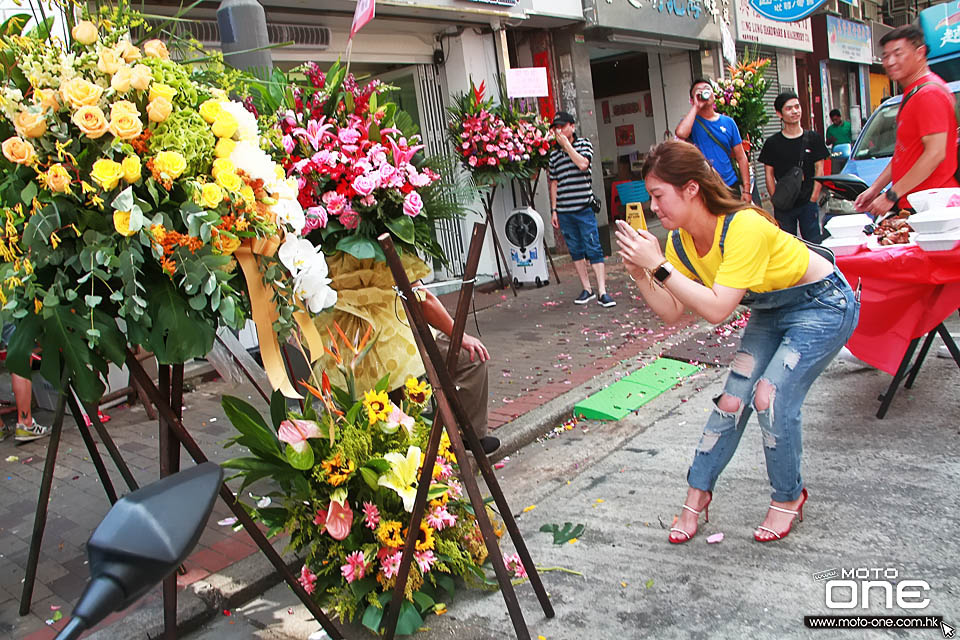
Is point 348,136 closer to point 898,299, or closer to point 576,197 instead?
point 898,299

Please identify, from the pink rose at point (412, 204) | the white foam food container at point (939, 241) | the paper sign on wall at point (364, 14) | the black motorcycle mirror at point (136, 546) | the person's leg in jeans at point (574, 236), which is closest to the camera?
the black motorcycle mirror at point (136, 546)

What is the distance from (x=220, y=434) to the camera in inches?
212

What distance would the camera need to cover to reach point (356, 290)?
3508mm

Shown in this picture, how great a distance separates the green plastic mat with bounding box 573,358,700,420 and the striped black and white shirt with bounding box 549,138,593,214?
2544 mm

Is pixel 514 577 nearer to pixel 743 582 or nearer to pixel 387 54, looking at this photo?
pixel 743 582

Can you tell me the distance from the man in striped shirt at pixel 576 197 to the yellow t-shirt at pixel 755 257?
16.7 feet

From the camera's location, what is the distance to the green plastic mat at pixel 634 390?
17.1 feet

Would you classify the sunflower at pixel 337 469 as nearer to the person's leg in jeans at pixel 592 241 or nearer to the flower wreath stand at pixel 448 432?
the flower wreath stand at pixel 448 432

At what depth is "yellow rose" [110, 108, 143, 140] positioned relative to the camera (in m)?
2.23

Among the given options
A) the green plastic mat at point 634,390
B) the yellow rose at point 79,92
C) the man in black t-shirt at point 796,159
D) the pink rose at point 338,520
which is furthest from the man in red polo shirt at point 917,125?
the yellow rose at point 79,92

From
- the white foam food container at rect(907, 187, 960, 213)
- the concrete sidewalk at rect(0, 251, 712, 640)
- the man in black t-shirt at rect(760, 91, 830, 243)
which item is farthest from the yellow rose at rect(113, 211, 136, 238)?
the man in black t-shirt at rect(760, 91, 830, 243)

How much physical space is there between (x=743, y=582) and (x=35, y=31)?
318cm

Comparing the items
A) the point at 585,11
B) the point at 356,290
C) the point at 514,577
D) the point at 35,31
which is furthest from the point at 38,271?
the point at 585,11
